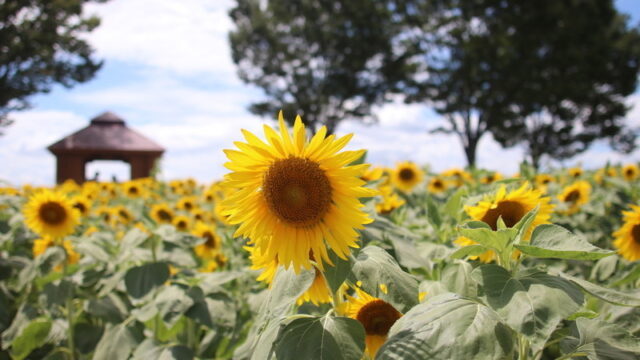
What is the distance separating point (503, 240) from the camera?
3.78ft

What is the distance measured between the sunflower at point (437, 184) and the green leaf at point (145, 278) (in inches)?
147

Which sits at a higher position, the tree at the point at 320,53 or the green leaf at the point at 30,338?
the tree at the point at 320,53

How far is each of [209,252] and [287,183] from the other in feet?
9.69

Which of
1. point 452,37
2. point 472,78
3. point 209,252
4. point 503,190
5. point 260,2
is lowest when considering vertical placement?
point 209,252

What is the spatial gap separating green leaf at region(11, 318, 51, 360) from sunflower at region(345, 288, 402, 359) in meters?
1.98

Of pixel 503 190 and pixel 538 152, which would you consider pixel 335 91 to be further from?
pixel 503 190

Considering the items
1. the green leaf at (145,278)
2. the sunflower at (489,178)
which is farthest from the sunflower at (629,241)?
the sunflower at (489,178)

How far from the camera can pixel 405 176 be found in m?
5.89

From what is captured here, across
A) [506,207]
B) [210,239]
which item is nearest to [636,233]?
[506,207]

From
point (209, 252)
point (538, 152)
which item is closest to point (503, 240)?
point (209, 252)

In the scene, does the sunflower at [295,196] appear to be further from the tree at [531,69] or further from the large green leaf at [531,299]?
the tree at [531,69]

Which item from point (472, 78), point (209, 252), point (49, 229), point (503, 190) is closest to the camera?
point (503, 190)

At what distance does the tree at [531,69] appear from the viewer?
2392cm

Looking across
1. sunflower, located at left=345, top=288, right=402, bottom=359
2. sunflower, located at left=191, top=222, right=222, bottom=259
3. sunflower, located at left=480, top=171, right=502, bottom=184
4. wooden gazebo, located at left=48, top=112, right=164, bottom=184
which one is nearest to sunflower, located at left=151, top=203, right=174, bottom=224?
sunflower, located at left=191, top=222, right=222, bottom=259
